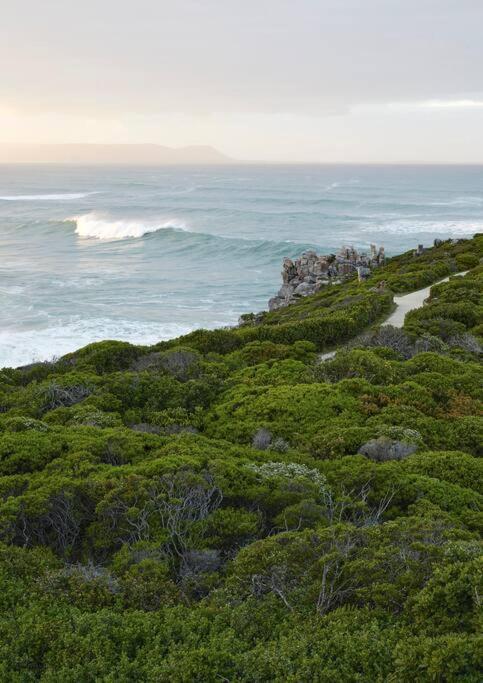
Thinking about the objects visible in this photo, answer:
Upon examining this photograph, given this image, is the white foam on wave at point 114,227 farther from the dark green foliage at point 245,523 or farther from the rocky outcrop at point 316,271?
the dark green foliage at point 245,523

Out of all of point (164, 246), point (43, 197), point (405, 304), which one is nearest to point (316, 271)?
point (405, 304)

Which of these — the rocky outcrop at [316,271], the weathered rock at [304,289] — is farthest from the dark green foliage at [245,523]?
the rocky outcrop at [316,271]

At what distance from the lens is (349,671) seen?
443cm

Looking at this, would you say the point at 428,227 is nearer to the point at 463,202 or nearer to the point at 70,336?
the point at 463,202

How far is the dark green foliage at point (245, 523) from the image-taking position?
15.5 feet

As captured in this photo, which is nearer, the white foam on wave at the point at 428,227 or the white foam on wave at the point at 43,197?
the white foam on wave at the point at 428,227

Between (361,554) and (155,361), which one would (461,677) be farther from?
(155,361)

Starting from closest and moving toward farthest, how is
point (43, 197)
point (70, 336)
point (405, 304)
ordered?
point (405, 304)
point (70, 336)
point (43, 197)

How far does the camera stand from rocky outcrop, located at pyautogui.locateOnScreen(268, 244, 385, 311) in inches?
1232

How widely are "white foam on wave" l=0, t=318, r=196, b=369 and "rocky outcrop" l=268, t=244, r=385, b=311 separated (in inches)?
212

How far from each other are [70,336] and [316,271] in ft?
45.0

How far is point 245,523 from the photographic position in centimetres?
674

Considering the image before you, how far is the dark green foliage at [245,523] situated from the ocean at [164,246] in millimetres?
13307

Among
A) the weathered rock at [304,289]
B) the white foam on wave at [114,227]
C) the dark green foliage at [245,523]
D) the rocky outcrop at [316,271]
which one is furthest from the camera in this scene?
the white foam on wave at [114,227]
